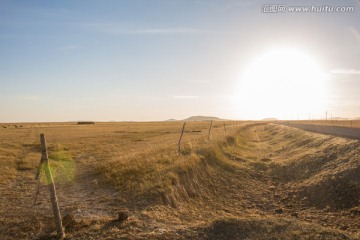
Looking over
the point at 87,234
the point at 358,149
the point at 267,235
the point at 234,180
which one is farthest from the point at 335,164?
the point at 87,234

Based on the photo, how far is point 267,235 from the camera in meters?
9.06

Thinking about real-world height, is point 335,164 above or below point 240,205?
above

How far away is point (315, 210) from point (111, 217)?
8.33 meters

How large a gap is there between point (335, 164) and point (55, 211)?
1515cm

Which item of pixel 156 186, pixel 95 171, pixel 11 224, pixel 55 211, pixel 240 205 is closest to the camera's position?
pixel 55 211

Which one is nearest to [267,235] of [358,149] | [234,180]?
[234,180]

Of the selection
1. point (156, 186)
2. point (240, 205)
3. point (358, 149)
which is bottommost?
point (240, 205)

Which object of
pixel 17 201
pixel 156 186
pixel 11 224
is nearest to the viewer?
pixel 11 224

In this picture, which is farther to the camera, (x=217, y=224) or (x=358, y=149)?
(x=358, y=149)

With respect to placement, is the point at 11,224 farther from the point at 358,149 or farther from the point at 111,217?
the point at 358,149

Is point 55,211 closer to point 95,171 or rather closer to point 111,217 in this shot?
point 111,217

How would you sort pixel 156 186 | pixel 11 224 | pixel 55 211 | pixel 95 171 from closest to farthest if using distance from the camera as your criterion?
pixel 55 211 < pixel 11 224 < pixel 156 186 < pixel 95 171

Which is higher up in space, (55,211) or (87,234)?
(55,211)

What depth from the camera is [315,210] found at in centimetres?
1283
